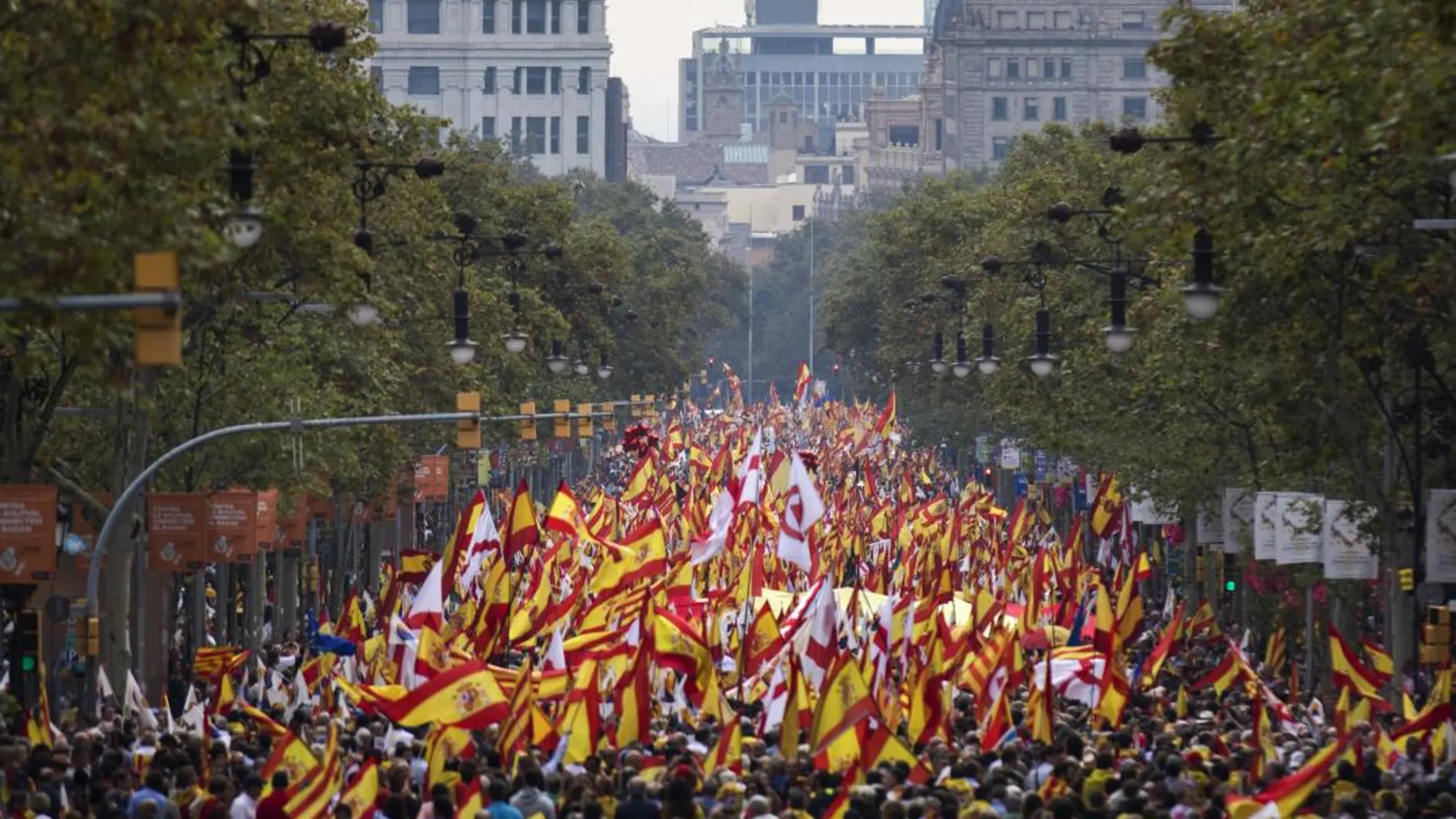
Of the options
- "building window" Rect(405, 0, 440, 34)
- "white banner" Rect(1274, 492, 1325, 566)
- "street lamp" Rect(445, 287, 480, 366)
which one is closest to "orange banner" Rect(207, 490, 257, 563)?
"street lamp" Rect(445, 287, 480, 366)

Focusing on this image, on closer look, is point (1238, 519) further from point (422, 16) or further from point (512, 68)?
point (422, 16)

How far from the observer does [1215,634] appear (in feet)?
144

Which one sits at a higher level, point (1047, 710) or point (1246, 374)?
point (1246, 374)

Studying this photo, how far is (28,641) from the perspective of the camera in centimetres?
3069

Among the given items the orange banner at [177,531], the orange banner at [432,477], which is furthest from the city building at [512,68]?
the orange banner at [177,531]

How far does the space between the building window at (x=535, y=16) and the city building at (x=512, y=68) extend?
4 cm

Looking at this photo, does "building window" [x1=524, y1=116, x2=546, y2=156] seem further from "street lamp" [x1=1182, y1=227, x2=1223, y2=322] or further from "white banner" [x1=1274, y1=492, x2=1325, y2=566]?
"street lamp" [x1=1182, y1=227, x2=1223, y2=322]

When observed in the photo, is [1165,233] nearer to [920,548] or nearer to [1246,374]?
[1246,374]

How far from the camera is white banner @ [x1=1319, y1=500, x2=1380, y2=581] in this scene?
35031mm

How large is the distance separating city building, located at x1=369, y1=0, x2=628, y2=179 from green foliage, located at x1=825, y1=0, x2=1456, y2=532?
12909 cm

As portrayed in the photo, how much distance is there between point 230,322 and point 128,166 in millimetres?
19755

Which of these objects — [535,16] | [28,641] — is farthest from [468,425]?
[535,16]

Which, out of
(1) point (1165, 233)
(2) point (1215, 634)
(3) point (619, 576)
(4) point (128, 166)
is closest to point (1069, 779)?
(4) point (128, 166)

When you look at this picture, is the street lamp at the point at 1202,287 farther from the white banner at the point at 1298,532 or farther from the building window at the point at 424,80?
the building window at the point at 424,80
